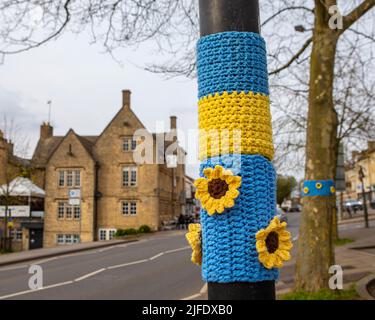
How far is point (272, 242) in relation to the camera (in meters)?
1.70

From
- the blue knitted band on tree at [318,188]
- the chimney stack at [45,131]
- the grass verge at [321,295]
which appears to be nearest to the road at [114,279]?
the grass verge at [321,295]

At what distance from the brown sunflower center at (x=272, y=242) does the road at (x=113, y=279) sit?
7220 millimetres

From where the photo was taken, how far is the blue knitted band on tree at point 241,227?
1.67 m

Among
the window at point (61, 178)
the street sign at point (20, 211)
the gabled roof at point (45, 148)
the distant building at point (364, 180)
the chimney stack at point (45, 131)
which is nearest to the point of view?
the street sign at point (20, 211)

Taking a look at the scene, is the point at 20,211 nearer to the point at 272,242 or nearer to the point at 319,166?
the point at 319,166

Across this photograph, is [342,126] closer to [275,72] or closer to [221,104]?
[275,72]

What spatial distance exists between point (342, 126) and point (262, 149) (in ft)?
56.5

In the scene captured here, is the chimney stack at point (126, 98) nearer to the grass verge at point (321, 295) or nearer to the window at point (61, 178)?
the window at point (61, 178)

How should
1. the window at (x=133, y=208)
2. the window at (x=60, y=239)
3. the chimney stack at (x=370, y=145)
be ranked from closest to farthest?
the chimney stack at (x=370, y=145)
the window at (x=133, y=208)
the window at (x=60, y=239)

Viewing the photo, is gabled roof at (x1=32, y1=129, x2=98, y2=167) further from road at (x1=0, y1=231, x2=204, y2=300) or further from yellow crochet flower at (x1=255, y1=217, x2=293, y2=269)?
yellow crochet flower at (x1=255, y1=217, x2=293, y2=269)

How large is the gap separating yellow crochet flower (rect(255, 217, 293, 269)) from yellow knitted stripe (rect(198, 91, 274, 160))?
31 cm

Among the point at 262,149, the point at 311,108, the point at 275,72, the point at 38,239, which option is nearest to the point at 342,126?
the point at 275,72

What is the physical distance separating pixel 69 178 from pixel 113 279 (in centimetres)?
2733
